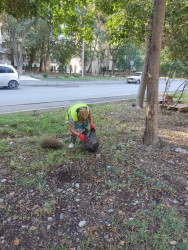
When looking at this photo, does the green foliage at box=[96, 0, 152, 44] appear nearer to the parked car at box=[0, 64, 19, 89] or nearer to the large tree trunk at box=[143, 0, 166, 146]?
the large tree trunk at box=[143, 0, 166, 146]

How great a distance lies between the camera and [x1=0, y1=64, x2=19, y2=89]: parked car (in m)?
11.8

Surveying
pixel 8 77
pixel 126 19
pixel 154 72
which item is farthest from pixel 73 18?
pixel 8 77

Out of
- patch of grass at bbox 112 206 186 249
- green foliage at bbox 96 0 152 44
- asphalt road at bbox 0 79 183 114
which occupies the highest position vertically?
green foliage at bbox 96 0 152 44

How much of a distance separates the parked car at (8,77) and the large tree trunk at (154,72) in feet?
34.9

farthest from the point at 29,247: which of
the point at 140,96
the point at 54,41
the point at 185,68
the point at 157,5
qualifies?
the point at 54,41

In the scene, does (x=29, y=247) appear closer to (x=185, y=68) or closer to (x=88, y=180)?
(x=88, y=180)

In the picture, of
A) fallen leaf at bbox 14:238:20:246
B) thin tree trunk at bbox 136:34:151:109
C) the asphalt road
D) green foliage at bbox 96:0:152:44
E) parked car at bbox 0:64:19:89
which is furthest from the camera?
parked car at bbox 0:64:19:89

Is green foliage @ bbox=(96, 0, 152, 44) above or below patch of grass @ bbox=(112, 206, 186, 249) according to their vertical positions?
above

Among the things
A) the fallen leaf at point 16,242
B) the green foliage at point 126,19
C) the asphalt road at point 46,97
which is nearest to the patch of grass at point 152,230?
the fallen leaf at point 16,242

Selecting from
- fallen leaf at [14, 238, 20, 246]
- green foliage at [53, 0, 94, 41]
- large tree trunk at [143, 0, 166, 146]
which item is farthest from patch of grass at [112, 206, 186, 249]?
green foliage at [53, 0, 94, 41]

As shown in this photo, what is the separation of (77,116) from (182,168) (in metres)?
1.93

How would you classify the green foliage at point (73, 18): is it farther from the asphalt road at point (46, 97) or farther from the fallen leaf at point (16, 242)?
the fallen leaf at point (16, 242)

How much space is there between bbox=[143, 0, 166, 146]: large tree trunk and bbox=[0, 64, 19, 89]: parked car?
418 inches

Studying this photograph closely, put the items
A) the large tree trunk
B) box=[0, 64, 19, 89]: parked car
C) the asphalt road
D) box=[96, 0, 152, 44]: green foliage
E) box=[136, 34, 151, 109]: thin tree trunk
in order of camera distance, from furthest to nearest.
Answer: box=[0, 64, 19, 89]: parked car → the asphalt road → box=[136, 34, 151, 109]: thin tree trunk → box=[96, 0, 152, 44]: green foliage → the large tree trunk
